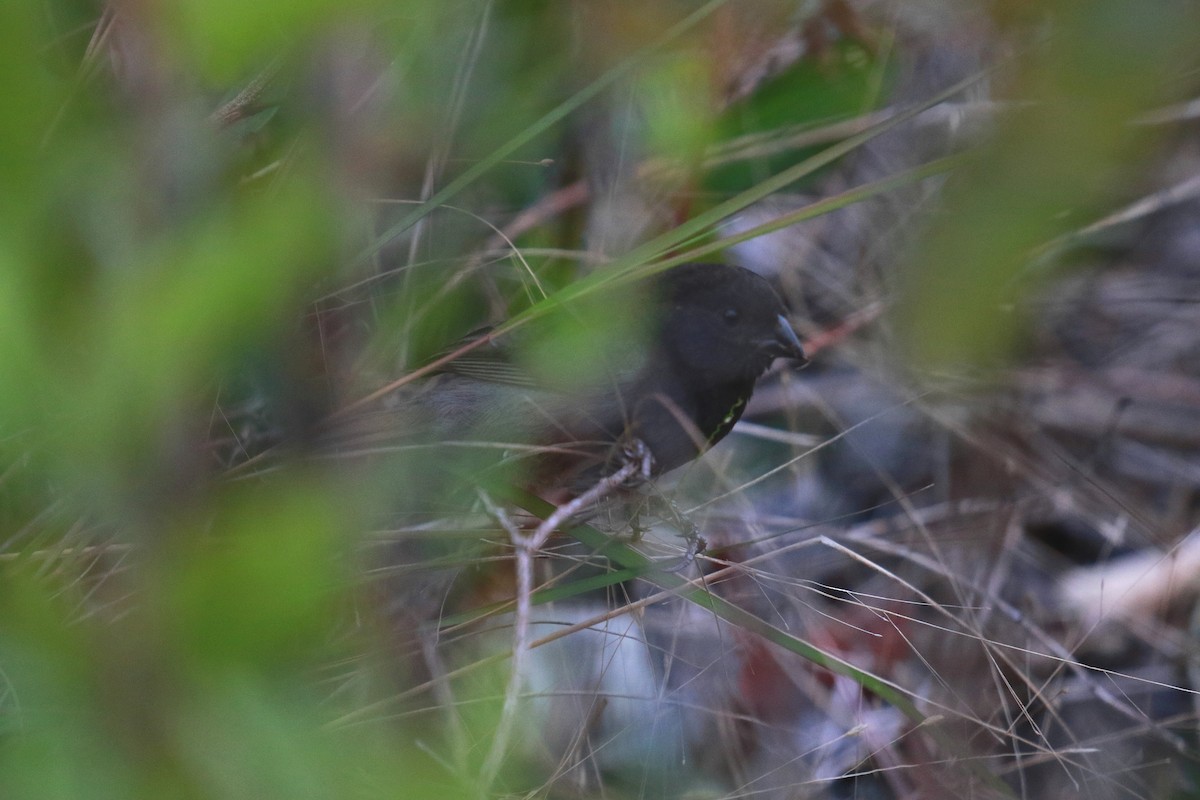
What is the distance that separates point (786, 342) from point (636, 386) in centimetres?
41

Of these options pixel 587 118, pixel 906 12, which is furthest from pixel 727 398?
pixel 906 12

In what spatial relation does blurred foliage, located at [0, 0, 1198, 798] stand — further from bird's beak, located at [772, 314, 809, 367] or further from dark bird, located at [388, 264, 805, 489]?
bird's beak, located at [772, 314, 809, 367]

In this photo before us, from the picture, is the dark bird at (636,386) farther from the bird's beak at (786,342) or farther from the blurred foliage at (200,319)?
the blurred foliage at (200,319)

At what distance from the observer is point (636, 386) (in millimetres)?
2416

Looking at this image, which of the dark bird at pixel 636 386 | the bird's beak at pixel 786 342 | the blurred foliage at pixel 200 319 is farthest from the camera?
the bird's beak at pixel 786 342

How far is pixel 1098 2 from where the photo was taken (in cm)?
66

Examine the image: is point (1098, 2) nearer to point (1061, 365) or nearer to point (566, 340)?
point (566, 340)

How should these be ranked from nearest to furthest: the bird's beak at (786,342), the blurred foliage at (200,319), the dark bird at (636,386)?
the blurred foliage at (200,319) → the dark bird at (636,386) → the bird's beak at (786,342)

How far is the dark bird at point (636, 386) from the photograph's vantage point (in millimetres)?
2227

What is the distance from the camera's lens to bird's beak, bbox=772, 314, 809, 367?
2.52 meters

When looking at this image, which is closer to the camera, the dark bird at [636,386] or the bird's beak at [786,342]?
the dark bird at [636,386]

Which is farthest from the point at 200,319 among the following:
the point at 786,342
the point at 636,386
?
the point at 786,342

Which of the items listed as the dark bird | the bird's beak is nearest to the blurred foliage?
the dark bird

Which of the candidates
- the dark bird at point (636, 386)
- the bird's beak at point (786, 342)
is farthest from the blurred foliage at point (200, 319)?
the bird's beak at point (786, 342)
